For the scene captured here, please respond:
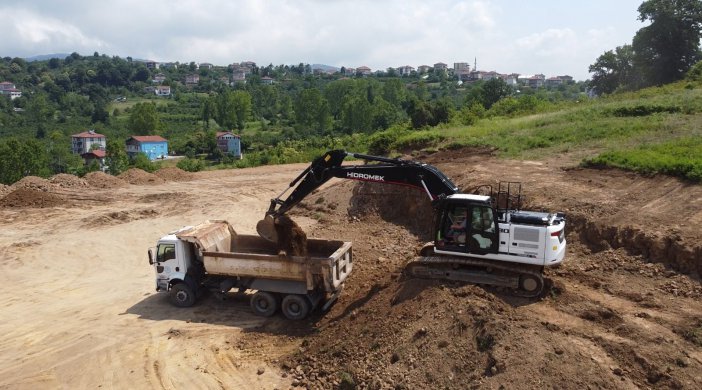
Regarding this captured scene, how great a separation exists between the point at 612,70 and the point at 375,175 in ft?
204

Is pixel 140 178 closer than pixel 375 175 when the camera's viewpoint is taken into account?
No

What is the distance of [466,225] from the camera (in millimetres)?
11953

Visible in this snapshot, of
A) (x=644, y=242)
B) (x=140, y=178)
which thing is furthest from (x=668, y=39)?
(x=140, y=178)

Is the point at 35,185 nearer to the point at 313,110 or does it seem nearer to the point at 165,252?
the point at 165,252

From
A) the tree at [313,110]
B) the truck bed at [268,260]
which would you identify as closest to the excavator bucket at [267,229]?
the truck bed at [268,260]

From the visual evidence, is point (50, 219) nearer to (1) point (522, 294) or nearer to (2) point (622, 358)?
(1) point (522, 294)

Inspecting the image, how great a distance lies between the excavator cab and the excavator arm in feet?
1.44

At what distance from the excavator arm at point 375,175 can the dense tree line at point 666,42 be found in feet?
161

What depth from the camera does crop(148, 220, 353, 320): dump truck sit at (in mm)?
12891

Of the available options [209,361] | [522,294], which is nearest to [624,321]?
[522,294]

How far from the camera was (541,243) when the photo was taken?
11.4 meters

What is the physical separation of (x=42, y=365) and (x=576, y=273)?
12.8 meters

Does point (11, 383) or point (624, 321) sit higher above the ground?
point (624, 321)

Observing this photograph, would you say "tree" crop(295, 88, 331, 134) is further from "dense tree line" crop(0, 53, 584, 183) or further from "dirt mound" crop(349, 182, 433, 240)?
"dirt mound" crop(349, 182, 433, 240)
